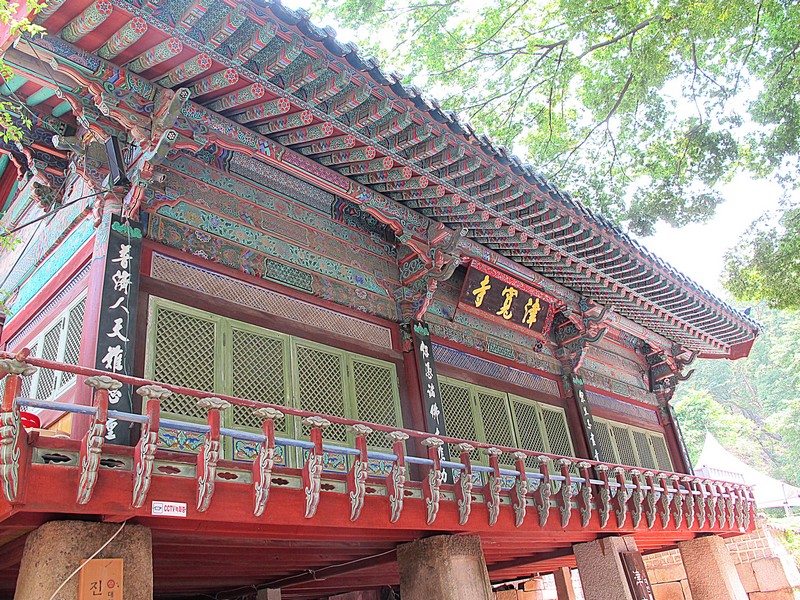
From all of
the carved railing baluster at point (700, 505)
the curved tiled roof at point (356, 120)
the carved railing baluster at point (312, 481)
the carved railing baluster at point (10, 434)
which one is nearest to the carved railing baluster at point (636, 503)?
the carved railing baluster at point (700, 505)

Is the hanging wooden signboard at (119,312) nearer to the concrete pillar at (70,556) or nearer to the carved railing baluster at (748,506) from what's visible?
the concrete pillar at (70,556)

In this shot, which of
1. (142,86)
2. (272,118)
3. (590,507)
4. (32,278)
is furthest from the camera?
(590,507)

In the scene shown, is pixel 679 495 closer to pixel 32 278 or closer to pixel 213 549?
pixel 213 549

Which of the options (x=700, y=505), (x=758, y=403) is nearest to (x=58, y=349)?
(x=700, y=505)

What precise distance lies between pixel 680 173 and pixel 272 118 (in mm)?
10108

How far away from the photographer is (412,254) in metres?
8.43

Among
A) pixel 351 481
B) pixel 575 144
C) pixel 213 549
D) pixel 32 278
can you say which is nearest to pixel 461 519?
pixel 351 481

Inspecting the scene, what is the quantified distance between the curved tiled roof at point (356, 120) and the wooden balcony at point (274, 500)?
2.73m

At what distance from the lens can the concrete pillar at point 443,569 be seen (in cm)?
634

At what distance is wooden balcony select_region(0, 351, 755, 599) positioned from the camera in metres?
3.93

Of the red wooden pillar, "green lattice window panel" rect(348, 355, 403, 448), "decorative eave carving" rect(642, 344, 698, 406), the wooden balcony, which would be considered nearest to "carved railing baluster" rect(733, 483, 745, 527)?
the wooden balcony

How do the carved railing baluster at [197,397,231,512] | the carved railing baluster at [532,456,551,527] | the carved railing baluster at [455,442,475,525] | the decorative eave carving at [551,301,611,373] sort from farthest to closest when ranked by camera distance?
the decorative eave carving at [551,301,611,373] < the carved railing baluster at [532,456,551,527] < the carved railing baluster at [455,442,475,525] < the carved railing baluster at [197,397,231,512]

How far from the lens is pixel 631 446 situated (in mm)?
12523

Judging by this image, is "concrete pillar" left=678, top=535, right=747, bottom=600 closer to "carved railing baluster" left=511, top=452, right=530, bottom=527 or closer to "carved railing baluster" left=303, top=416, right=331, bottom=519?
"carved railing baluster" left=511, top=452, right=530, bottom=527
